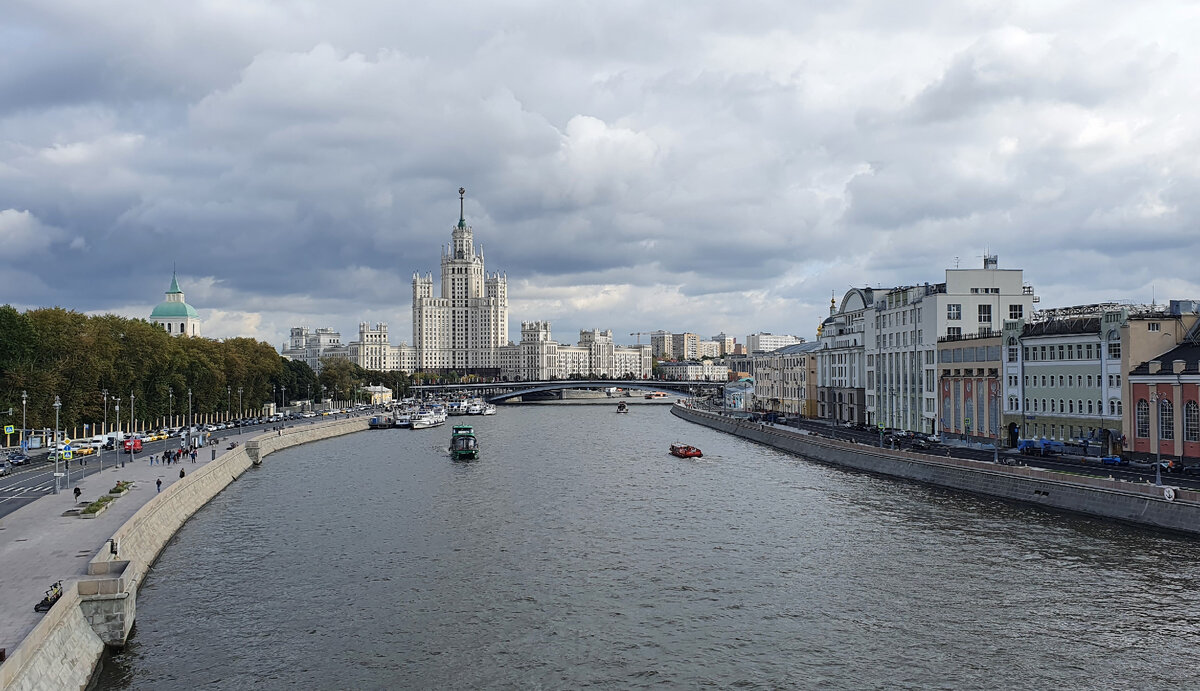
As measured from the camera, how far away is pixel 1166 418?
54.0 m

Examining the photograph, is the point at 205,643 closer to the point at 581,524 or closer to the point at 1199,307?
the point at 581,524

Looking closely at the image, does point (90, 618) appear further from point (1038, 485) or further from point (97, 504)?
point (1038, 485)

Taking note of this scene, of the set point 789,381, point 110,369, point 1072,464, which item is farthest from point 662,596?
point 789,381

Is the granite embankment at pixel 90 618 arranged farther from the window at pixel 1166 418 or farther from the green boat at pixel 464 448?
the window at pixel 1166 418

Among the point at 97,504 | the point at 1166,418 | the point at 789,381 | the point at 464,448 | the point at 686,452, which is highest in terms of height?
the point at 789,381

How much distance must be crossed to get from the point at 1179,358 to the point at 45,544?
2350 inches

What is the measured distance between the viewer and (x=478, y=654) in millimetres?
26078

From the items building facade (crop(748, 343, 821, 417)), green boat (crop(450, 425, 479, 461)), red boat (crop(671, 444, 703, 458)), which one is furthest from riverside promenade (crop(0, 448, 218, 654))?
building facade (crop(748, 343, 821, 417))

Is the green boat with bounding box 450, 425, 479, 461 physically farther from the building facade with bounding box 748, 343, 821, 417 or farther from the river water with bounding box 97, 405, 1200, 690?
the building facade with bounding box 748, 343, 821, 417

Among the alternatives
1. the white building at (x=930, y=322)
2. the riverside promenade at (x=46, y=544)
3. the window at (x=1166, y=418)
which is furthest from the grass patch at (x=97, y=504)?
the white building at (x=930, y=322)

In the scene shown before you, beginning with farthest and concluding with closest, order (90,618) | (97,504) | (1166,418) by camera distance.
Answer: (1166,418), (97,504), (90,618)

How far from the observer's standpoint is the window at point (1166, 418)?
53438 millimetres

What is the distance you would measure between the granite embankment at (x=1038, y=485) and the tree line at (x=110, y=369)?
209 ft

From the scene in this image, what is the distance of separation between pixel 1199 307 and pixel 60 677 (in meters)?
65.7
